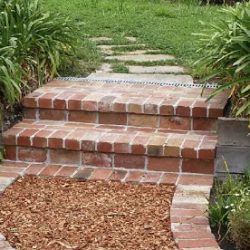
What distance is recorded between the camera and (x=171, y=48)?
6.59 metres

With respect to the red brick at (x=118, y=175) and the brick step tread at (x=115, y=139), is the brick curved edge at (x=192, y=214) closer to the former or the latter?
the brick step tread at (x=115, y=139)

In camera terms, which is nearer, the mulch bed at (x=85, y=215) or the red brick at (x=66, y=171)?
the mulch bed at (x=85, y=215)

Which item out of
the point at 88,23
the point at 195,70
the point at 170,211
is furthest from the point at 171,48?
the point at 170,211

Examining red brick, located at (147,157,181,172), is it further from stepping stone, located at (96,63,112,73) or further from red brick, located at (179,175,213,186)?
stepping stone, located at (96,63,112,73)

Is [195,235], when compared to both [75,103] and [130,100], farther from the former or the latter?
[75,103]

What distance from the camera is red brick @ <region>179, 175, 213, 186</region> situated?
13.7 feet

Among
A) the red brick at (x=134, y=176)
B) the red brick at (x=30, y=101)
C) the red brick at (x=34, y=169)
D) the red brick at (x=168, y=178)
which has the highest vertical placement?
the red brick at (x=30, y=101)

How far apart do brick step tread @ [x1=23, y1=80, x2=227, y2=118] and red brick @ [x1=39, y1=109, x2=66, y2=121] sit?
39mm

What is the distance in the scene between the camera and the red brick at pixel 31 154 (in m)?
4.55

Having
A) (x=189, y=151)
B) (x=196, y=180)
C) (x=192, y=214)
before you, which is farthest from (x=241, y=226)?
(x=189, y=151)

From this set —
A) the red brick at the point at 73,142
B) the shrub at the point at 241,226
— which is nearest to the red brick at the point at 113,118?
the red brick at the point at 73,142

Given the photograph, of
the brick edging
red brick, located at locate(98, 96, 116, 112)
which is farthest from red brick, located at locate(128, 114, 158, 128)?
the brick edging

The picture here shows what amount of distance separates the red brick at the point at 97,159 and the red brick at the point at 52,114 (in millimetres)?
526

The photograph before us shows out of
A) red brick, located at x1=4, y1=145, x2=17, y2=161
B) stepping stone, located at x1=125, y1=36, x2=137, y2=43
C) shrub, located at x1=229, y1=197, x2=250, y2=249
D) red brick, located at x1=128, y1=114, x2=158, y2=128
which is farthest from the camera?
stepping stone, located at x1=125, y1=36, x2=137, y2=43
